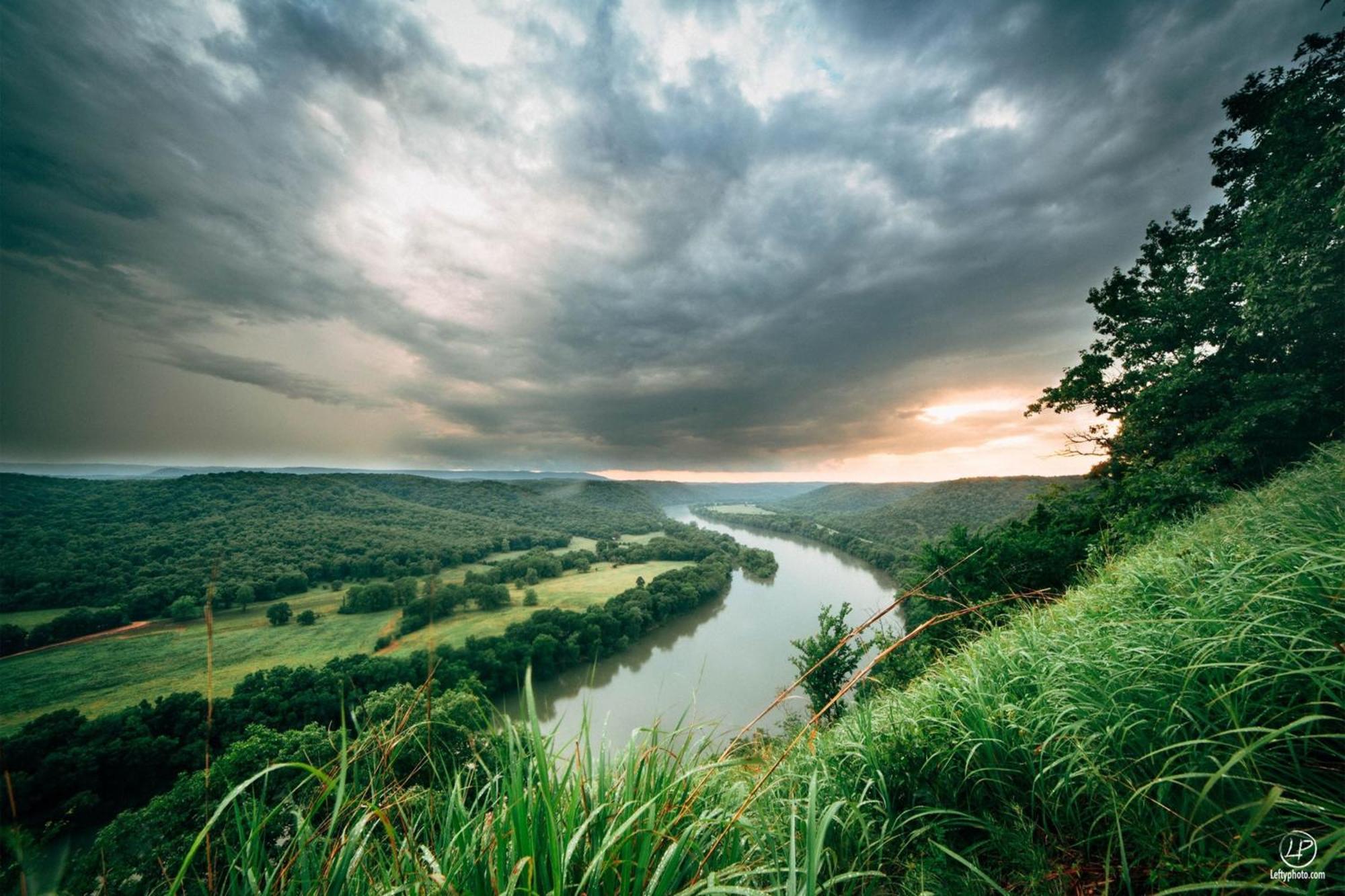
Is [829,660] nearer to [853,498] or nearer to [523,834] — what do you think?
[523,834]

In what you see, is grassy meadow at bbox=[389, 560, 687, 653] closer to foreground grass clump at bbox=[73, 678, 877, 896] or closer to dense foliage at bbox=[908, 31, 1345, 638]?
foreground grass clump at bbox=[73, 678, 877, 896]

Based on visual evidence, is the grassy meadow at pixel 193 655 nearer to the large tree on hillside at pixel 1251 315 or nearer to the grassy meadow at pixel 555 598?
the grassy meadow at pixel 555 598

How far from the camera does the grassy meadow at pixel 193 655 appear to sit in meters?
24.2

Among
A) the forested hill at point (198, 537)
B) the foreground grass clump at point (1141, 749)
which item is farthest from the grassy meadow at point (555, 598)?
the foreground grass clump at point (1141, 749)

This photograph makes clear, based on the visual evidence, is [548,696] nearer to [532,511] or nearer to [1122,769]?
[1122,769]

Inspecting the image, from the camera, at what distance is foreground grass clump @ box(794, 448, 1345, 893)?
1.54 meters

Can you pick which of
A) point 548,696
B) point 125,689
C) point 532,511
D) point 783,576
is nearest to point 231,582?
point 125,689

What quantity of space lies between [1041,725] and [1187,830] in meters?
0.54

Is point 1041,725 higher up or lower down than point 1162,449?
lower down

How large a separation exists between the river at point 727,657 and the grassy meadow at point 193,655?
22.4 feet

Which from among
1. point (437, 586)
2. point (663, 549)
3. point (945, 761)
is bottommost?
point (663, 549)

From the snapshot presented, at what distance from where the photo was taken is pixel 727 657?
104 feet

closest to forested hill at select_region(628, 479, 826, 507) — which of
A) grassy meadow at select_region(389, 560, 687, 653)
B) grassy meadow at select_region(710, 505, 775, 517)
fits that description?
grassy meadow at select_region(710, 505, 775, 517)

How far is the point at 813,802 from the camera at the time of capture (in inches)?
52.4
